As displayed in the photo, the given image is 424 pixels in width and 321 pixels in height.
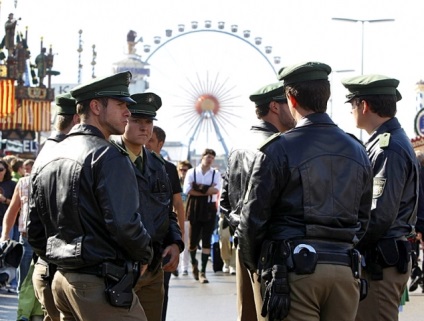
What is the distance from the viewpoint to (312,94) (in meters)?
5.69

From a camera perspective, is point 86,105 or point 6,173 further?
point 6,173

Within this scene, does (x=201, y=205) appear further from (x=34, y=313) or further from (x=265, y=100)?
(x=265, y=100)

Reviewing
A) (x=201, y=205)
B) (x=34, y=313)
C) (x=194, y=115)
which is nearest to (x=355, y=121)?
(x=34, y=313)

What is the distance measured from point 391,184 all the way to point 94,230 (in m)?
1.96

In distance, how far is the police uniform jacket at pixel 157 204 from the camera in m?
6.86

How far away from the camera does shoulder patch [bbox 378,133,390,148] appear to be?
6.59 m

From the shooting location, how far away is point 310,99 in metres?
5.68

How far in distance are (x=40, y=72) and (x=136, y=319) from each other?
178 feet

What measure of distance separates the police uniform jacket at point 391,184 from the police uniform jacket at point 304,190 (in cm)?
76

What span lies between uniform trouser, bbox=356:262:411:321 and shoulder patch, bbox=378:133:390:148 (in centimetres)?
74

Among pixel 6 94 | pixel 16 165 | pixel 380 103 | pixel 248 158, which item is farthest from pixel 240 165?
pixel 6 94

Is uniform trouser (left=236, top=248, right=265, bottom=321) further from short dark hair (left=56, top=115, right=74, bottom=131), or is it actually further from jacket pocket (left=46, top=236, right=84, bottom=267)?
jacket pocket (left=46, top=236, right=84, bottom=267)

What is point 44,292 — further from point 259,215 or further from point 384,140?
point 384,140

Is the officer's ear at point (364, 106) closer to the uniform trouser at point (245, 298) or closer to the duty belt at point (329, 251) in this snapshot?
the uniform trouser at point (245, 298)
